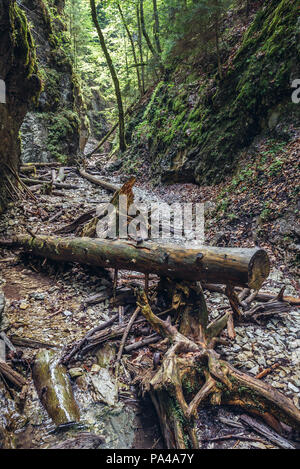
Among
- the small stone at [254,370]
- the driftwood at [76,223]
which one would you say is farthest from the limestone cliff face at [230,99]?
the small stone at [254,370]

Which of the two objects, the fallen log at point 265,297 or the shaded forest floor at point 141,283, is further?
the fallen log at point 265,297

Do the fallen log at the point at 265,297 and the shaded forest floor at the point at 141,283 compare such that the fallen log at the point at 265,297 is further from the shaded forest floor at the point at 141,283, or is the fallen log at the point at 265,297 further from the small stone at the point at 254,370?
the small stone at the point at 254,370

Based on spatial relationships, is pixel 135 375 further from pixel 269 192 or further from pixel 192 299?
pixel 269 192

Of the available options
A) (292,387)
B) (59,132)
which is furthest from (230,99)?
(59,132)

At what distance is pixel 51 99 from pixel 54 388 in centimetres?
1642

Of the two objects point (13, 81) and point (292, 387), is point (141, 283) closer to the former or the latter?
point (292, 387)

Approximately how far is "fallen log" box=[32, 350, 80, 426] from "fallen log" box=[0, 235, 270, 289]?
174 centimetres

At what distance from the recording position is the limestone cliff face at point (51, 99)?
13.7 meters

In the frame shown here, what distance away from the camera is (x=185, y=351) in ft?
10.2

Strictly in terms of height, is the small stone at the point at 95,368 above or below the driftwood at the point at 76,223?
below

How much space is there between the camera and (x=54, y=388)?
2.88 metres

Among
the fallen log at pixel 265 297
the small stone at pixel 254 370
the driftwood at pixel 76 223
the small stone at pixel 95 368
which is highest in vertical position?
the driftwood at pixel 76 223

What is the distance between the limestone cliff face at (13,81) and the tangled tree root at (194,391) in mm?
6817

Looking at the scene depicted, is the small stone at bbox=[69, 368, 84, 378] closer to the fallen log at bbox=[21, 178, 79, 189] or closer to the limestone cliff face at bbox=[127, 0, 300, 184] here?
the limestone cliff face at bbox=[127, 0, 300, 184]
